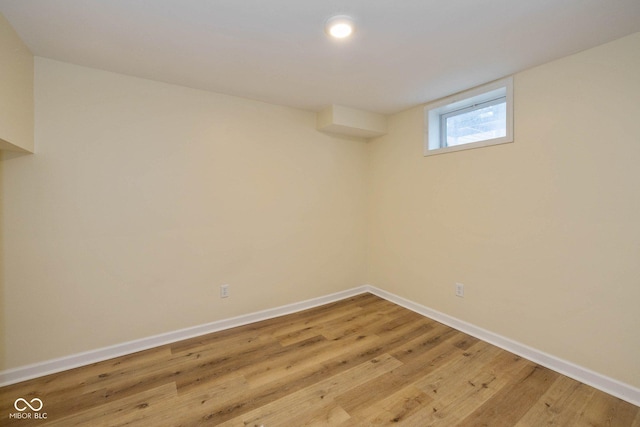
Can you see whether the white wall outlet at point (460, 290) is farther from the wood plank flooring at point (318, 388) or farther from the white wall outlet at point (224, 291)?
the white wall outlet at point (224, 291)

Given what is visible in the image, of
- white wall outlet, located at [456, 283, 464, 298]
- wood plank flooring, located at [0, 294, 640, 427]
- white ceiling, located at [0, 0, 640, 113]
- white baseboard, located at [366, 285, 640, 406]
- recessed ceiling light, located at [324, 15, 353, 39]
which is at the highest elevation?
white ceiling, located at [0, 0, 640, 113]

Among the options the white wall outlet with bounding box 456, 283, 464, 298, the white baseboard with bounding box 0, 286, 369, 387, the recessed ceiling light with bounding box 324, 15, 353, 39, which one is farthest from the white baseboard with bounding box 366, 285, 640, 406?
the recessed ceiling light with bounding box 324, 15, 353, 39

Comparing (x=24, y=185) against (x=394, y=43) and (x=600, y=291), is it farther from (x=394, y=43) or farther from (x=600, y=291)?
(x=600, y=291)

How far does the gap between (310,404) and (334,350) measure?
63cm

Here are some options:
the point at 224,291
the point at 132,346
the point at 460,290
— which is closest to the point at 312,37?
the point at 224,291

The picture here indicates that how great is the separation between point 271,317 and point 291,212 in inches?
46.1

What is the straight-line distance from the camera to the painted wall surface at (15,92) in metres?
1.52

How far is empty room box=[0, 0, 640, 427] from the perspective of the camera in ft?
5.28

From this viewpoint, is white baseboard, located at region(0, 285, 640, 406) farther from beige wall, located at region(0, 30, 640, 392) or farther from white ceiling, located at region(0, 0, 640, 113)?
white ceiling, located at region(0, 0, 640, 113)

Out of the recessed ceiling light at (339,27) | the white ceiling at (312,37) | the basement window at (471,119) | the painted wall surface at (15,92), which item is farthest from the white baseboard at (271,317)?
the recessed ceiling light at (339,27)

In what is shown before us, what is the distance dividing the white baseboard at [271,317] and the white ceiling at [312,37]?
224cm

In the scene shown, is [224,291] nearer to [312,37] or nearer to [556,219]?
[312,37]

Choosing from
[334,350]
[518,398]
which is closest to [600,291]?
[518,398]

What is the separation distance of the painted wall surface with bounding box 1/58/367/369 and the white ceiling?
1.14 feet
